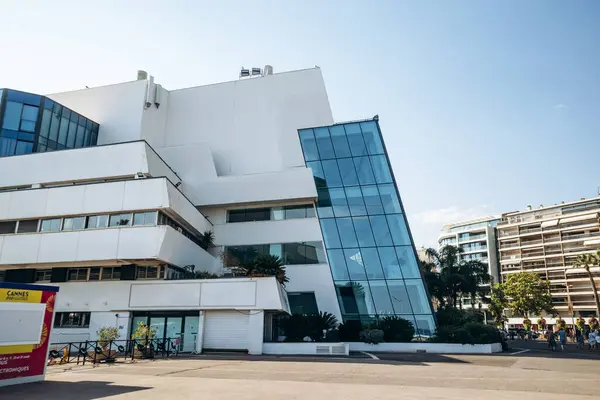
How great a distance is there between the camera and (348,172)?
116 feet

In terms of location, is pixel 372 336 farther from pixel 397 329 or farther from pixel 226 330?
pixel 226 330

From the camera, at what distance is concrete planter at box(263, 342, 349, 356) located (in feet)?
81.0

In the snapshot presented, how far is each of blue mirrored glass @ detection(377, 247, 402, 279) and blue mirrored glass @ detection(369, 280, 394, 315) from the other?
2.90 ft

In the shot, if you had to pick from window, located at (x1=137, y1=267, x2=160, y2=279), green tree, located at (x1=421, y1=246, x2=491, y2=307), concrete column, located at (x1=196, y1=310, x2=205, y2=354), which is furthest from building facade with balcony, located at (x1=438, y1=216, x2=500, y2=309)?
concrete column, located at (x1=196, y1=310, x2=205, y2=354)

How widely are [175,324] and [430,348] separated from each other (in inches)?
645

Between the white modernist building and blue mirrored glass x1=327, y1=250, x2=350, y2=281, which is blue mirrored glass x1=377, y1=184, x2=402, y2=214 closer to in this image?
the white modernist building

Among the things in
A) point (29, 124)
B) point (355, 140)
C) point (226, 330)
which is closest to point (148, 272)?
point (226, 330)

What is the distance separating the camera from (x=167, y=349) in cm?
2508

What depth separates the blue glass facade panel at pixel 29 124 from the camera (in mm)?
33969

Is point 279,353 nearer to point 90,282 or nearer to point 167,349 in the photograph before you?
point 167,349

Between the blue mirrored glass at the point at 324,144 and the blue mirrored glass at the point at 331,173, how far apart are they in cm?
54

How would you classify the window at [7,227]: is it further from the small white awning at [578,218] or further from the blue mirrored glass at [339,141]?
the small white awning at [578,218]

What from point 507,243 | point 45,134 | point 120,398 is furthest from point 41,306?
point 507,243

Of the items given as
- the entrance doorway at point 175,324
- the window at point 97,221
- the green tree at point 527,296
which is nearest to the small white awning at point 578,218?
the green tree at point 527,296
